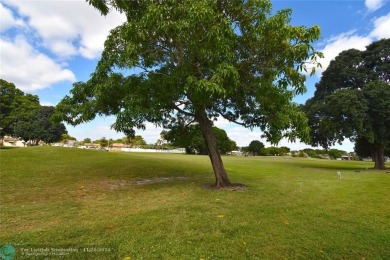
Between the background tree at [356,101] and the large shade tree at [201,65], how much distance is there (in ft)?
56.5

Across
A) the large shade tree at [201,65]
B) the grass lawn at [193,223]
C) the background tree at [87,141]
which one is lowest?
the grass lawn at [193,223]

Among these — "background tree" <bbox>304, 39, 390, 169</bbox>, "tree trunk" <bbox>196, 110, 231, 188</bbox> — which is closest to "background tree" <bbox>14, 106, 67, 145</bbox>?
"background tree" <bbox>304, 39, 390, 169</bbox>

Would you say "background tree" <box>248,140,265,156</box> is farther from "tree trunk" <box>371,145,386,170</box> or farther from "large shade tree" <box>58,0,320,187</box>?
"large shade tree" <box>58,0,320,187</box>

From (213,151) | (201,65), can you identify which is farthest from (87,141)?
(201,65)

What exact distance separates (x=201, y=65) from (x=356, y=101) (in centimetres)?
2054

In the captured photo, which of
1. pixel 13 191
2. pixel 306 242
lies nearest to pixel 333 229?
pixel 306 242

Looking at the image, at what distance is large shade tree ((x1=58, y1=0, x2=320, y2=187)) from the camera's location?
8422 millimetres

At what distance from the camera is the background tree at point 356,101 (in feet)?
80.3

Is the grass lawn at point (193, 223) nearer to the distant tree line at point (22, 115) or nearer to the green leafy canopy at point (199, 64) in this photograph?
the green leafy canopy at point (199, 64)

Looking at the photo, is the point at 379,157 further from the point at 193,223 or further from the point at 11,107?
the point at 11,107

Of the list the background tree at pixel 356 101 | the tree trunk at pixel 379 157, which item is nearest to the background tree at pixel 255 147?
the background tree at pixel 356 101

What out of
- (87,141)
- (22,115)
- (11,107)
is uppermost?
(11,107)

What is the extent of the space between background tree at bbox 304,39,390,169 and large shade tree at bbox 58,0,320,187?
17.2m

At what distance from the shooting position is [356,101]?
79.6 feet
